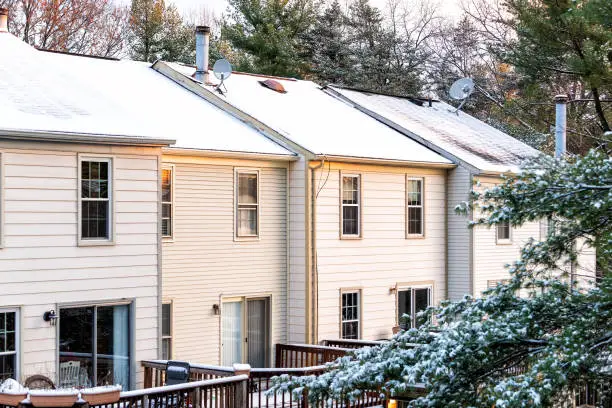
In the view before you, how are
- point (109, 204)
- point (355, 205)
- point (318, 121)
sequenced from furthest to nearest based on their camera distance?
point (318, 121), point (355, 205), point (109, 204)

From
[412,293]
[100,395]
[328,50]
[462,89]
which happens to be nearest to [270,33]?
[328,50]

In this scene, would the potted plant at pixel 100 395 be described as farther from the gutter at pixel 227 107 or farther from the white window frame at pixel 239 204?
the gutter at pixel 227 107

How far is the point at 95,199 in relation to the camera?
17.4m

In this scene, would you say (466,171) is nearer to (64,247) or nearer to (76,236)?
(76,236)

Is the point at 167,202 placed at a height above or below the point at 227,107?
below


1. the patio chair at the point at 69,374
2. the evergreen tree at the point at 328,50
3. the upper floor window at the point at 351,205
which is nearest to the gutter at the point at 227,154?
the upper floor window at the point at 351,205

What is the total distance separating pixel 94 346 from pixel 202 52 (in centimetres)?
1083

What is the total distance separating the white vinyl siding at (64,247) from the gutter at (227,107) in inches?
214

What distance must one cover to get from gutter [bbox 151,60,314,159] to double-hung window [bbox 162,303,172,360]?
477 centimetres

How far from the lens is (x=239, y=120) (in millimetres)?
24266

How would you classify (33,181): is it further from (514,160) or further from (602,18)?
(514,160)

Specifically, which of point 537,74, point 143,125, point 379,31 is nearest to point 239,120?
point 143,125

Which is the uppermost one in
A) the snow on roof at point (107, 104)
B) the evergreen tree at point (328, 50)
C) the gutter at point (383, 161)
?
the evergreen tree at point (328, 50)

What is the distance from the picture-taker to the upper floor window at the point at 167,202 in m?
20.6
